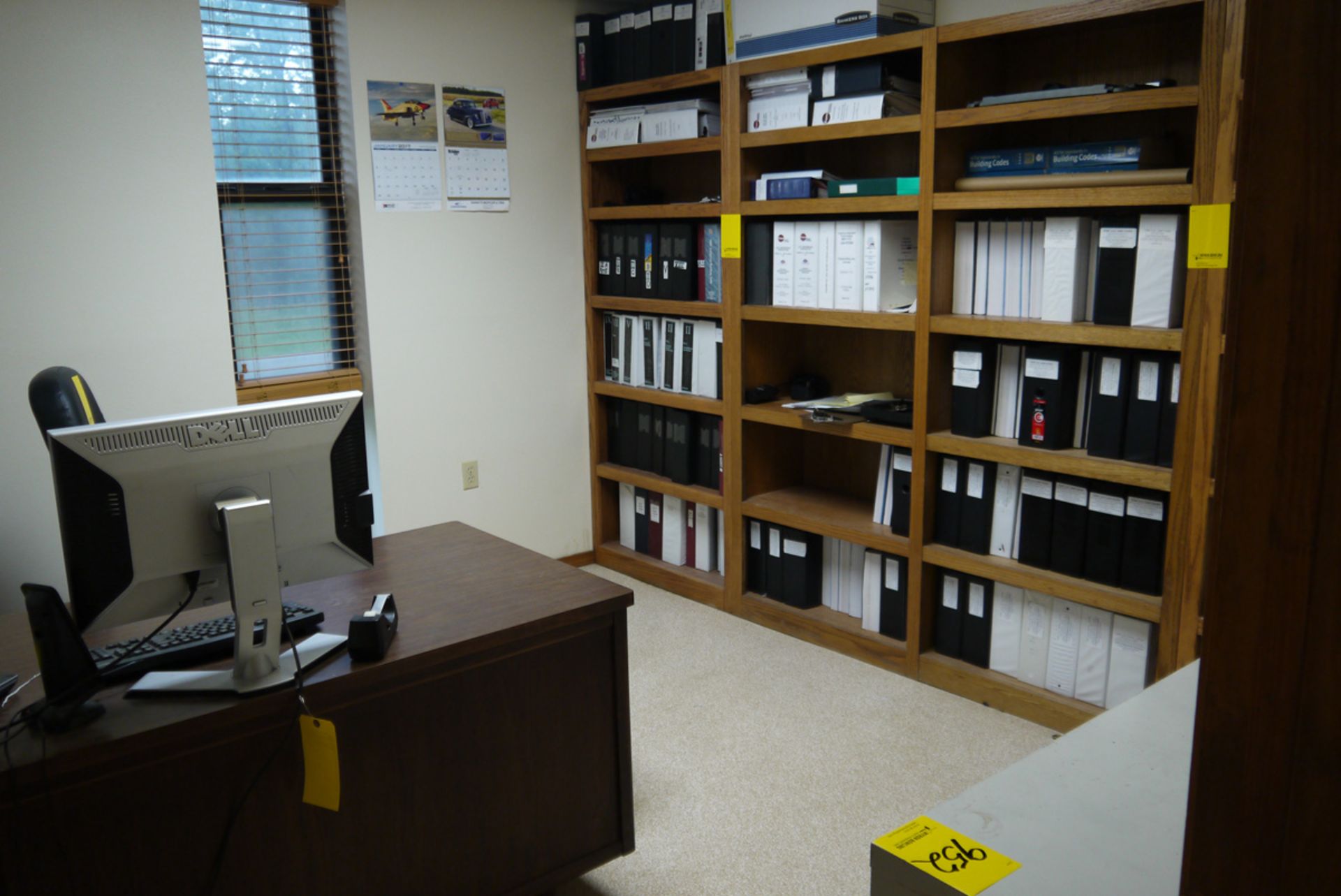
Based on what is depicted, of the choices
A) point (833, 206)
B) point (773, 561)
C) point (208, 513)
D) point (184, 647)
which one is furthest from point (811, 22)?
point (184, 647)

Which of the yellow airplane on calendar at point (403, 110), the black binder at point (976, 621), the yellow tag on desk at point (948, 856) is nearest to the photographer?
the yellow tag on desk at point (948, 856)

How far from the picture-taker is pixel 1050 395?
2.79 meters

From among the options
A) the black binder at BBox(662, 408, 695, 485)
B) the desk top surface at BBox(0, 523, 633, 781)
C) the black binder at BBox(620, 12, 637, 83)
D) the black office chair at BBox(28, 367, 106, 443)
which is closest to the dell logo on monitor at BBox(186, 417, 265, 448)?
the desk top surface at BBox(0, 523, 633, 781)

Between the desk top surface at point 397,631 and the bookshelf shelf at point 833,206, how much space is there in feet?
5.05

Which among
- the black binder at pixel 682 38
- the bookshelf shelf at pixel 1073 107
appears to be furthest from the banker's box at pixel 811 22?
the bookshelf shelf at pixel 1073 107

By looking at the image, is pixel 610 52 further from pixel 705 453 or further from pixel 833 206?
pixel 705 453

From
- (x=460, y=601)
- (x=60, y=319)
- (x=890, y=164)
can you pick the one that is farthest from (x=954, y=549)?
(x=60, y=319)

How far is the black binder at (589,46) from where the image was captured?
402 cm

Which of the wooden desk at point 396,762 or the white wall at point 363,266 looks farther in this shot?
the white wall at point 363,266

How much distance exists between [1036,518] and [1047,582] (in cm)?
18

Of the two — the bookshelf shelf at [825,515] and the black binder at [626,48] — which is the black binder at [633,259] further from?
the bookshelf shelf at [825,515]

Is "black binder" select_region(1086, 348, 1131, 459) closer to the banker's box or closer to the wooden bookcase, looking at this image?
the wooden bookcase

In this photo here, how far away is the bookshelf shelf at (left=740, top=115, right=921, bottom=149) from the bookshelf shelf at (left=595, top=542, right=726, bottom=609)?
5.35ft

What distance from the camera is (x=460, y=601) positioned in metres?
2.06
